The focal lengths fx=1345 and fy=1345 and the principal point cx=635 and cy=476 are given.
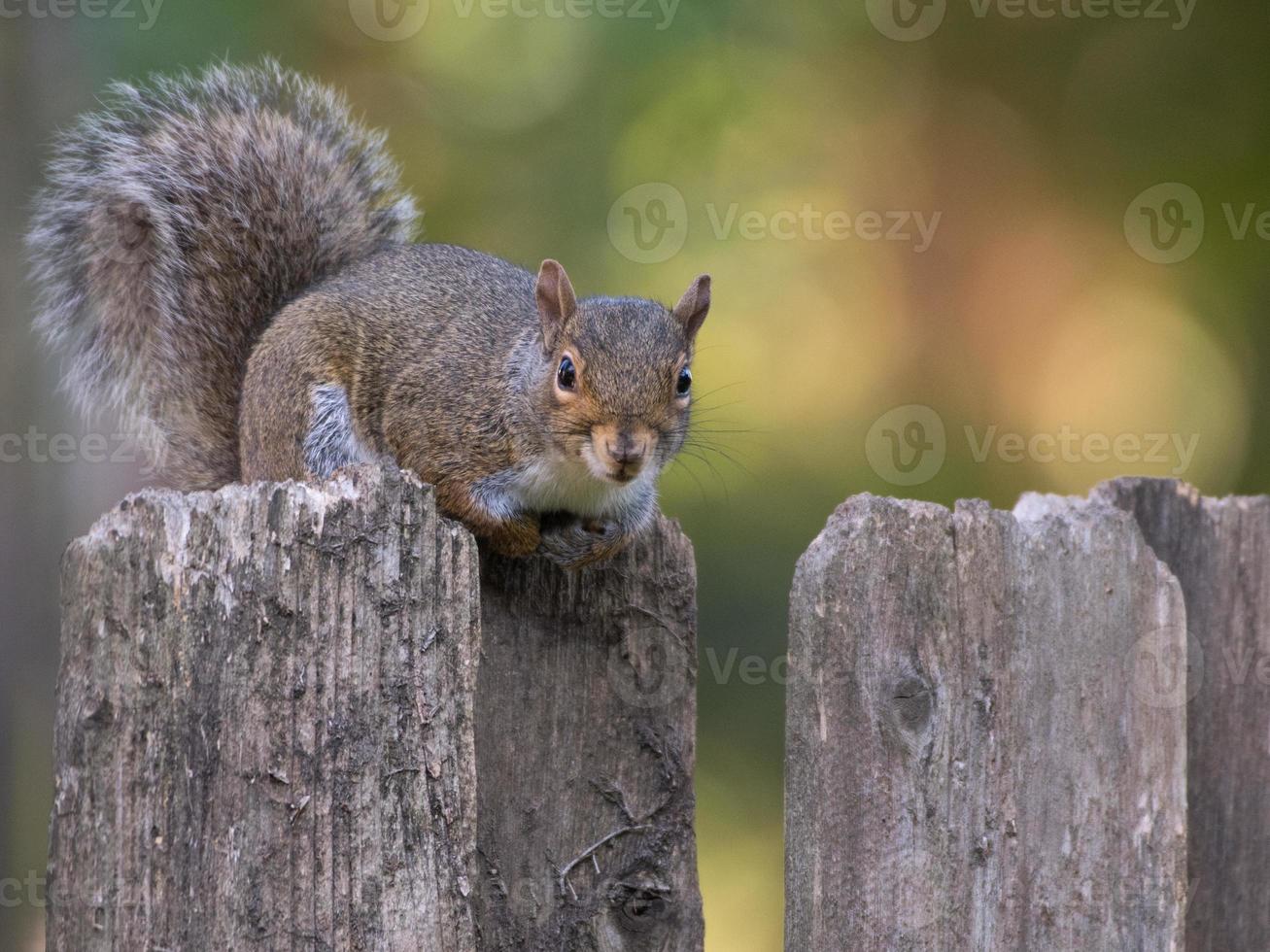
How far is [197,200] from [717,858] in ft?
8.67

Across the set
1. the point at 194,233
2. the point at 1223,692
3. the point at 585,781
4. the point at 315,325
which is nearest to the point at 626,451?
the point at 585,781

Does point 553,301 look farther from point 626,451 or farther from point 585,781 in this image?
point 585,781

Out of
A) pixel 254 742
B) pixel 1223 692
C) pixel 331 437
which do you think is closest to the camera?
pixel 254 742

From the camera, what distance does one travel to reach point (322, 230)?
2512 millimetres

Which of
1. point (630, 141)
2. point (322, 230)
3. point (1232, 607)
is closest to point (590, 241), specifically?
point (630, 141)

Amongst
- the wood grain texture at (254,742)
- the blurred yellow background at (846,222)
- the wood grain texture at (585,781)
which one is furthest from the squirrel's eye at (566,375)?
the blurred yellow background at (846,222)

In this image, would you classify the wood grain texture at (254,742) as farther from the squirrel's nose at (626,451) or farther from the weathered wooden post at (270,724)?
the squirrel's nose at (626,451)

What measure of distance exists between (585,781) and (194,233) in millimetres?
1371

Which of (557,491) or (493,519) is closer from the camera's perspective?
(493,519)

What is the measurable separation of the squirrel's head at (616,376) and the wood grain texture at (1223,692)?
66 cm

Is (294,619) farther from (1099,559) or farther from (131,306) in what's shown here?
(131,306)

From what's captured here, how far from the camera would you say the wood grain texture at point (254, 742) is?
129cm

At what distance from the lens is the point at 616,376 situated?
207 centimetres

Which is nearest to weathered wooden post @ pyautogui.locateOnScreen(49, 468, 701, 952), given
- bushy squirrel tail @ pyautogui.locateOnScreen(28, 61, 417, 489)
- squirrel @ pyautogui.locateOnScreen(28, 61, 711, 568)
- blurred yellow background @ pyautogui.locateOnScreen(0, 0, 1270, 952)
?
squirrel @ pyautogui.locateOnScreen(28, 61, 711, 568)
